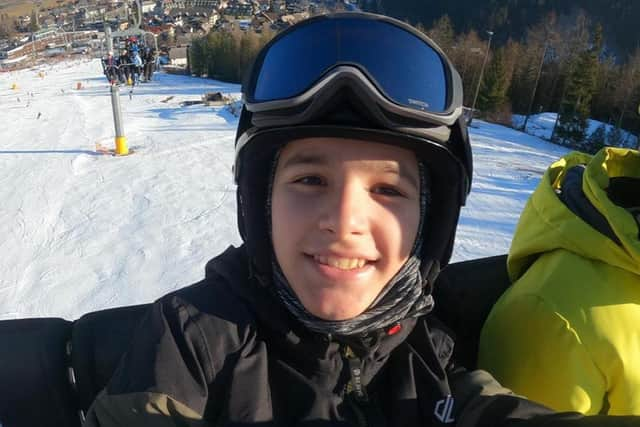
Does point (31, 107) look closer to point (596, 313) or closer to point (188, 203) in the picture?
point (188, 203)

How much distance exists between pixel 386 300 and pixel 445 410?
0.79 ft

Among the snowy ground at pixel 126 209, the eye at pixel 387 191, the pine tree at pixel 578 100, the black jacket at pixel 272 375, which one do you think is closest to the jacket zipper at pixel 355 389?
the black jacket at pixel 272 375

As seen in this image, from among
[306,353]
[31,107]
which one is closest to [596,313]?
[306,353]

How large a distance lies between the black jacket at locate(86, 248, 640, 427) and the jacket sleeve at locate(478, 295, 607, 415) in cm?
12

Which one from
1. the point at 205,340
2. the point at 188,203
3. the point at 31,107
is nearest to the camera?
the point at 205,340

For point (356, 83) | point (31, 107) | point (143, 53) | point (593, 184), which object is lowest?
point (31, 107)

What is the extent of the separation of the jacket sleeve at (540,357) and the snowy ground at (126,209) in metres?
2.88

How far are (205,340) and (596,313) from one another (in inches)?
30.5

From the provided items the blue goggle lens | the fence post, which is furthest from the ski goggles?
the fence post

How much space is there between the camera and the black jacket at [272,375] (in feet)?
2.55

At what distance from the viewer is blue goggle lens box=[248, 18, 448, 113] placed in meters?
0.95

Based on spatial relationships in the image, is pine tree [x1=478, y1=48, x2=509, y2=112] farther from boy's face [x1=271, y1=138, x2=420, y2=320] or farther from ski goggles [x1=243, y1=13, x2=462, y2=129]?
boy's face [x1=271, y1=138, x2=420, y2=320]

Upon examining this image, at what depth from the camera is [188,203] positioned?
565 cm

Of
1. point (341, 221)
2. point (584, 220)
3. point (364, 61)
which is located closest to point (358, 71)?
point (364, 61)
